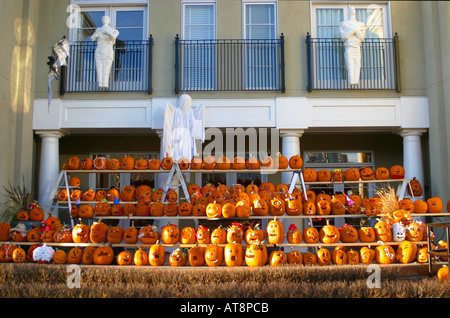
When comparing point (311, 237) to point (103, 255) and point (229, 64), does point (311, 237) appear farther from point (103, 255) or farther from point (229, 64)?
point (229, 64)

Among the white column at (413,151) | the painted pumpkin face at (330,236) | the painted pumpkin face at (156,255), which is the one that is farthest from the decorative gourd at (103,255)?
the white column at (413,151)

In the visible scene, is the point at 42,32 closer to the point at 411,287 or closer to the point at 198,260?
the point at 198,260

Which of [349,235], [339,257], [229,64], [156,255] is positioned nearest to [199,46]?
[229,64]

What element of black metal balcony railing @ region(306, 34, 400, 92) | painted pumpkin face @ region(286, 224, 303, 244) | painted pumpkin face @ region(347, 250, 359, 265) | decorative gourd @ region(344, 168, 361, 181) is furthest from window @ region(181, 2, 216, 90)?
painted pumpkin face @ region(347, 250, 359, 265)

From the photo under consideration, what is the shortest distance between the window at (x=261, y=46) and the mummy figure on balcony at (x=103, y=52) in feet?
9.93

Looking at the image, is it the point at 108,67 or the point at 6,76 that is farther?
the point at 108,67

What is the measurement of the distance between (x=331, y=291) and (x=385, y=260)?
228 centimetres

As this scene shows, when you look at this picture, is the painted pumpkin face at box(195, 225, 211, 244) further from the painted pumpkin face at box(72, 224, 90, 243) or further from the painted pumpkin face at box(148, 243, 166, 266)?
the painted pumpkin face at box(72, 224, 90, 243)

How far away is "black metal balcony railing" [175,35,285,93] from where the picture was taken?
9.56 meters

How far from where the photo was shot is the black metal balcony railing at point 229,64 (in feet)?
31.4

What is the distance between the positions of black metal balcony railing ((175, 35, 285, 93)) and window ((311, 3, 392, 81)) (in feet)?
3.35

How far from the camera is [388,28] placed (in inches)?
385

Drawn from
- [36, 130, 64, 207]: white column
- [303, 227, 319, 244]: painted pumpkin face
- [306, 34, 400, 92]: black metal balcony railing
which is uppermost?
A: [306, 34, 400, 92]: black metal balcony railing
